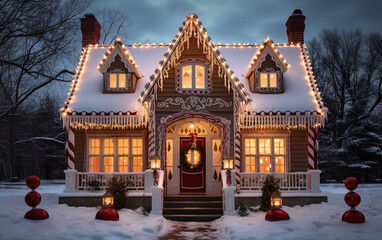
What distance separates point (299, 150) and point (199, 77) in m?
5.42

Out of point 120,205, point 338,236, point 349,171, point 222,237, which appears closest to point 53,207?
point 120,205

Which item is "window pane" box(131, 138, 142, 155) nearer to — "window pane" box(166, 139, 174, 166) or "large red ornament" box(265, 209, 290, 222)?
"window pane" box(166, 139, 174, 166)

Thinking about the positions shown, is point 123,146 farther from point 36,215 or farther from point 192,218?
point 36,215

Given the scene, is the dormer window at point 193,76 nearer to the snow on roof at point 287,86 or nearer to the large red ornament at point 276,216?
the snow on roof at point 287,86

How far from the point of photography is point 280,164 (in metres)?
16.0

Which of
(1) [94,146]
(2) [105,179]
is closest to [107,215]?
(2) [105,179]

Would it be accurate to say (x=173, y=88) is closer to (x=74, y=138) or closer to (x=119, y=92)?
(x=119, y=92)

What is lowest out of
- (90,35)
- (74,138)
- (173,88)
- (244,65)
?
(74,138)

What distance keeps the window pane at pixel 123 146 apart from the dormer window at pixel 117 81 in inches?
91.8

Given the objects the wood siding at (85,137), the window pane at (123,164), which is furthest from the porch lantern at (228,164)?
the window pane at (123,164)

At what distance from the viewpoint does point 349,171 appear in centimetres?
2730

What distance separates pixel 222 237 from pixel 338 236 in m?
2.93

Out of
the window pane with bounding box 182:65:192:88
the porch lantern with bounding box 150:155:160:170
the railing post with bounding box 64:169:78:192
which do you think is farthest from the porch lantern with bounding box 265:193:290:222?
the railing post with bounding box 64:169:78:192


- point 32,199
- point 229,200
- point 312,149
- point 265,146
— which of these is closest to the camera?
point 32,199
